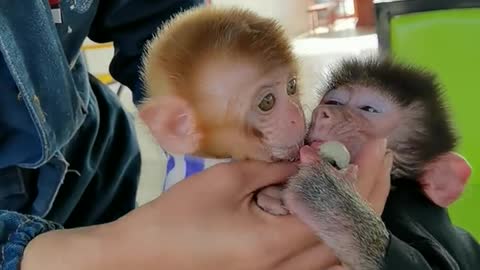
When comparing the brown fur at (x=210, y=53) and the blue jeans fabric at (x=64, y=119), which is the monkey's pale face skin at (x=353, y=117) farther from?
the blue jeans fabric at (x=64, y=119)

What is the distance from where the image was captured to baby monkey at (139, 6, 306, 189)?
580 mm

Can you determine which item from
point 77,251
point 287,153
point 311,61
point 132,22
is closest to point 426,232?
point 287,153

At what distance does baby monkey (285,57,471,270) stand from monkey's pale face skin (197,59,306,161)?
3 centimetres

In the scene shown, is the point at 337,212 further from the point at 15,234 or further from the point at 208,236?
the point at 15,234

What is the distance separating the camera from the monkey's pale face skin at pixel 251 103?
58 cm

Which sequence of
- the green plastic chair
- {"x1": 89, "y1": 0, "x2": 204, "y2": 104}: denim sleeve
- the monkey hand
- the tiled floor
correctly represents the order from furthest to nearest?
the green plastic chair → {"x1": 89, "y1": 0, "x2": 204, "y2": 104}: denim sleeve → the tiled floor → the monkey hand

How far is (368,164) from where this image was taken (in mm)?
A: 621

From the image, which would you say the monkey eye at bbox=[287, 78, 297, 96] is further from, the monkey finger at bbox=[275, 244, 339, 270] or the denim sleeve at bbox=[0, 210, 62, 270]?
the denim sleeve at bbox=[0, 210, 62, 270]

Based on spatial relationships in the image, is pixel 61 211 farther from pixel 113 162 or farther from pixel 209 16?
pixel 209 16

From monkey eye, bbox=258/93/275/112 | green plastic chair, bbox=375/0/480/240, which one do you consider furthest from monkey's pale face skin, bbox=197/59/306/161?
green plastic chair, bbox=375/0/480/240

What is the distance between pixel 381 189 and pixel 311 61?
0.57 m

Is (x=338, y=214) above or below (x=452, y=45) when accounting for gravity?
above

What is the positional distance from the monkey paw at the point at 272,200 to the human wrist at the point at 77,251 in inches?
4.4

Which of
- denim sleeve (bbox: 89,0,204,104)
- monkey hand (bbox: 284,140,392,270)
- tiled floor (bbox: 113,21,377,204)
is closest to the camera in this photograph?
monkey hand (bbox: 284,140,392,270)
